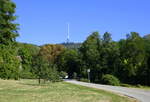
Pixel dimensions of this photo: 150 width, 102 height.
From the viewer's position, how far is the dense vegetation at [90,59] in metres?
49.0

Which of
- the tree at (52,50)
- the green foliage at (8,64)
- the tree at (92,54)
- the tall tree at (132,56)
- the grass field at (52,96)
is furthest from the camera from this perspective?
the tree at (52,50)

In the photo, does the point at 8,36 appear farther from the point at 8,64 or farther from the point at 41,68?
the point at 41,68

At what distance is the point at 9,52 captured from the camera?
51.7 meters

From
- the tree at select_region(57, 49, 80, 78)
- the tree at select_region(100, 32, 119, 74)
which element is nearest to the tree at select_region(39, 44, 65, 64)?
the tree at select_region(57, 49, 80, 78)

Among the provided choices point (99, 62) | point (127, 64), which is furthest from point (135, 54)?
point (99, 62)

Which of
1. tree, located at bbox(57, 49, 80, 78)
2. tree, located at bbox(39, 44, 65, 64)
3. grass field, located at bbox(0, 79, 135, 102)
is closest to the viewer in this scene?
grass field, located at bbox(0, 79, 135, 102)

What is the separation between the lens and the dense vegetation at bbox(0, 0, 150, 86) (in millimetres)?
49037

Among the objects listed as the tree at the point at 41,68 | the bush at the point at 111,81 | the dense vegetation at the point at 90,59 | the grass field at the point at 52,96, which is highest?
the dense vegetation at the point at 90,59

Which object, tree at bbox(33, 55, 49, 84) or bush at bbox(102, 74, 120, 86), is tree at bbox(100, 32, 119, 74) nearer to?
bush at bbox(102, 74, 120, 86)

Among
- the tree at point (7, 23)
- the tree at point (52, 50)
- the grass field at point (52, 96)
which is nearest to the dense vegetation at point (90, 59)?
the tree at point (7, 23)

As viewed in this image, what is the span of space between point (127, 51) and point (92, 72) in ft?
40.5

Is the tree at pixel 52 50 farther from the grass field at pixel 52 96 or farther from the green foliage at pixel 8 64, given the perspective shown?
the grass field at pixel 52 96

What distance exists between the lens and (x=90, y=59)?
79500 mm

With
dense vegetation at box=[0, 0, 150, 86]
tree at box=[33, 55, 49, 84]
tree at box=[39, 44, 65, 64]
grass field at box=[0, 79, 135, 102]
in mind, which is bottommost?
Answer: grass field at box=[0, 79, 135, 102]
